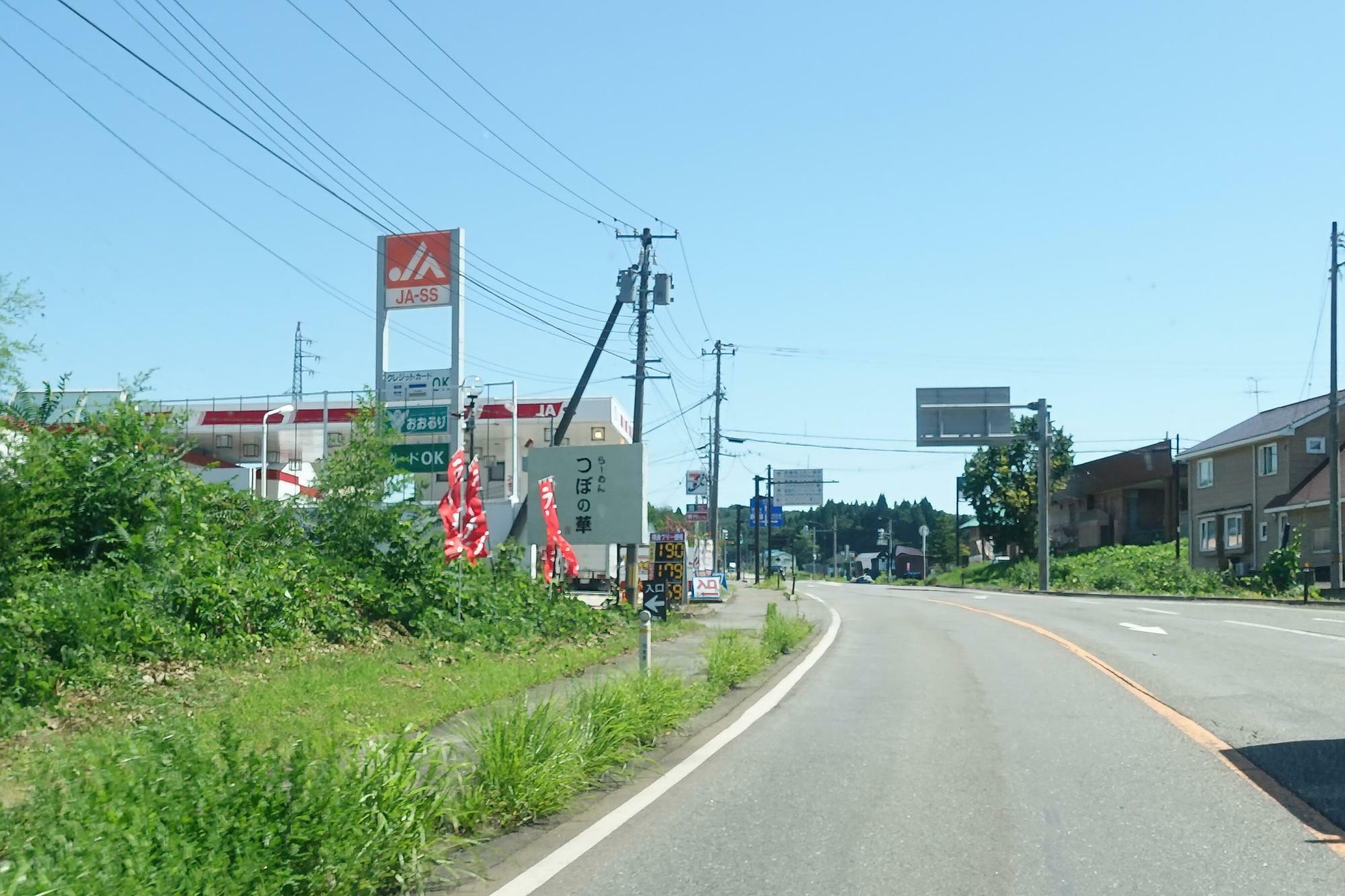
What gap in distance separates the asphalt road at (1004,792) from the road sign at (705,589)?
20.9 metres

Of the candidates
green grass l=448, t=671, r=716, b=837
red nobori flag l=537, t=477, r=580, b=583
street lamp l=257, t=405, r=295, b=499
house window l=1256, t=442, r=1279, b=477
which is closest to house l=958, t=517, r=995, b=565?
house window l=1256, t=442, r=1279, b=477

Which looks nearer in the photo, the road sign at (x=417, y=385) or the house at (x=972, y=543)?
the road sign at (x=417, y=385)

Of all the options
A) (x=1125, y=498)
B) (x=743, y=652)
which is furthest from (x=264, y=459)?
(x=1125, y=498)

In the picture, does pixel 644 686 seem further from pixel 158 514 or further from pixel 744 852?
pixel 158 514

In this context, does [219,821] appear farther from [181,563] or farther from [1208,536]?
[1208,536]

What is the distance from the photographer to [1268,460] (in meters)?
51.1

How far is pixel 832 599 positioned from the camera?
41719mm

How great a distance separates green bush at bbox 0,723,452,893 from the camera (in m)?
4.75

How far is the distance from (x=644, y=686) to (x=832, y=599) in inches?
1239

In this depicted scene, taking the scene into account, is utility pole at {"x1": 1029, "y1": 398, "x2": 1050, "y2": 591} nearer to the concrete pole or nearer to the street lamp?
the concrete pole

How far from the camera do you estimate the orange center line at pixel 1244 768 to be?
279 inches

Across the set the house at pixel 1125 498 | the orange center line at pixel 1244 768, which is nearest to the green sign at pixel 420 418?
the orange center line at pixel 1244 768

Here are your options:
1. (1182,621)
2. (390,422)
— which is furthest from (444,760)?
(1182,621)

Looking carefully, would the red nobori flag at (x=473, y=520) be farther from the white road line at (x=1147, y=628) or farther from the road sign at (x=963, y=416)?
the road sign at (x=963, y=416)
